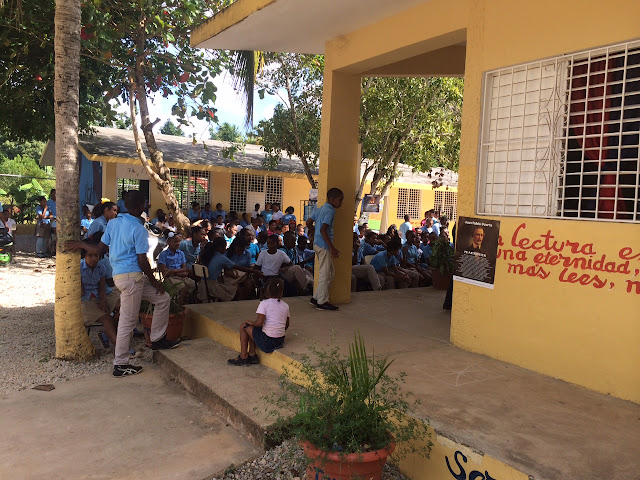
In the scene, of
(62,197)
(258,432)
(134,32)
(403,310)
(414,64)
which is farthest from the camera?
(134,32)

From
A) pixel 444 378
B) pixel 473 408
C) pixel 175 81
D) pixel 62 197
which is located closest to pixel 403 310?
pixel 444 378

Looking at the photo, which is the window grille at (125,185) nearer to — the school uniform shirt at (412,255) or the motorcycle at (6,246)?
the motorcycle at (6,246)

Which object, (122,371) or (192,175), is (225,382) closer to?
(122,371)

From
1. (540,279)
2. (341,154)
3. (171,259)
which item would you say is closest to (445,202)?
(171,259)

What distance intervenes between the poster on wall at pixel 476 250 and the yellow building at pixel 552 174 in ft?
0.24

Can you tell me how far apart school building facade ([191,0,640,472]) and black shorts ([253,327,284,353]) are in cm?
165

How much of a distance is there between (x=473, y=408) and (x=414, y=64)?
5.46 m

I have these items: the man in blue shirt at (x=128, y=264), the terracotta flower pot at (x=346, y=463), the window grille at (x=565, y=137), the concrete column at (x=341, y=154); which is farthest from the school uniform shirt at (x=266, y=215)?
the terracotta flower pot at (x=346, y=463)

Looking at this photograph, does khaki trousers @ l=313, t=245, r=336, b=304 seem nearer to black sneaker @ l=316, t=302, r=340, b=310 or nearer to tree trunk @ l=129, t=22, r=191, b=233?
black sneaker @ l=316, t=302, r=340, b=310

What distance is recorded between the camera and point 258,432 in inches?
150

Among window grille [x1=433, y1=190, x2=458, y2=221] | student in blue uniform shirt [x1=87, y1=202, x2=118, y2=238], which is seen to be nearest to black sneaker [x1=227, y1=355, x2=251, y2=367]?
student in blue uniform shirt [x1=87, y1=202, x2=118, y2=238]

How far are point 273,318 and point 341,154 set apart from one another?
287cm

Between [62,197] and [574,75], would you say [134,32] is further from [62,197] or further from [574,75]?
[574,75]

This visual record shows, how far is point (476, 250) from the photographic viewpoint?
4.83 meters
